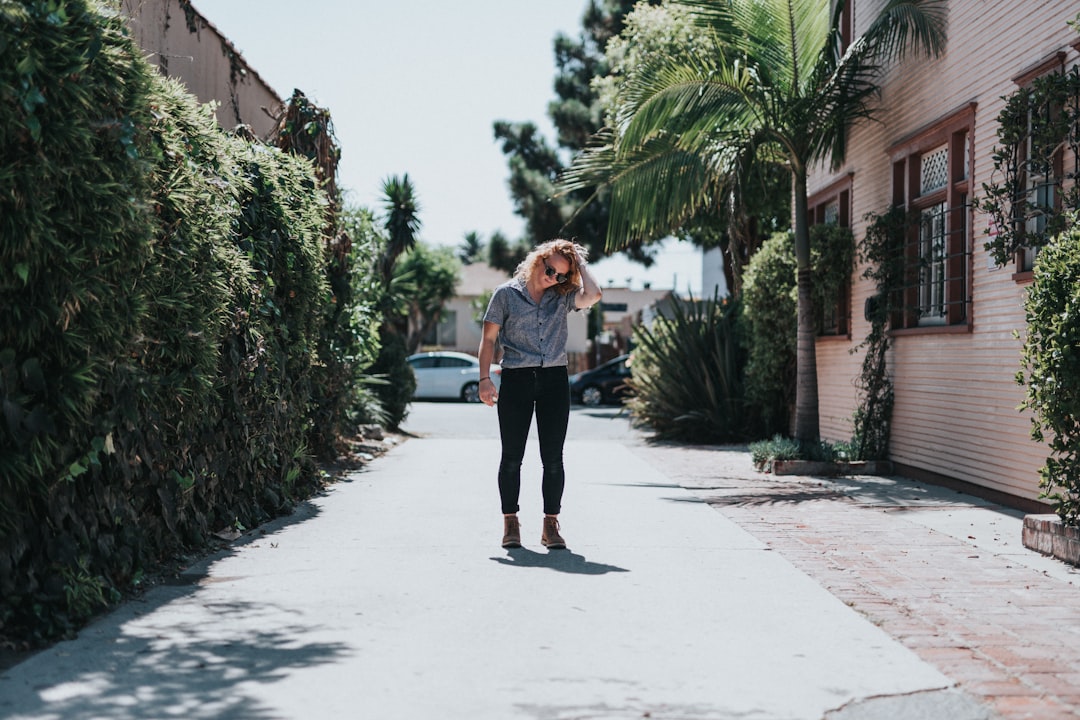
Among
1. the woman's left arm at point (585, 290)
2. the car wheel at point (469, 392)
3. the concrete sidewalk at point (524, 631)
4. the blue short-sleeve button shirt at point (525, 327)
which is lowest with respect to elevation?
the concrete sidewalk at point (524, 631)

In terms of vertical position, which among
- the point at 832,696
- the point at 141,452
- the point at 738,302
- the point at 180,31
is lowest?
the point at 832,696

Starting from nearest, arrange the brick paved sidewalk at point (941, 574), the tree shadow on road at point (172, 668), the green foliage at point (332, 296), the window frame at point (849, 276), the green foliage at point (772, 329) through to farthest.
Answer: the tree shadow on road at point (172, 668)
the brick paved sidewalk at point (941, 574)
the green foliage at point (332, 296)
the window frame at point (849, 276)
the green foliage at point (772, 329)

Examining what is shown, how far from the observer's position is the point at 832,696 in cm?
404

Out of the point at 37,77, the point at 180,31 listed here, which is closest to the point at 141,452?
the point at 37,77

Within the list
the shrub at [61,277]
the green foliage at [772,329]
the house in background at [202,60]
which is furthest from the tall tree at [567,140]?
the shrub at [61,277]

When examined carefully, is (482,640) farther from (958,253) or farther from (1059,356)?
(958,253)

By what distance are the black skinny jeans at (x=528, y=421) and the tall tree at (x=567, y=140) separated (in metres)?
26.0

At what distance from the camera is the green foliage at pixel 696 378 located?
16.9 m

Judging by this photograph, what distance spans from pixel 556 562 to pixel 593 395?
25.9 metres

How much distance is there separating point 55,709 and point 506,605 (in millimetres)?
2163

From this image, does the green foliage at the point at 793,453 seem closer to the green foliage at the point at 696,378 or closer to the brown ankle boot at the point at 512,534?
the green foliage at the point at 696,378

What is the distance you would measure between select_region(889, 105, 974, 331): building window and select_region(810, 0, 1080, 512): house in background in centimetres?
2

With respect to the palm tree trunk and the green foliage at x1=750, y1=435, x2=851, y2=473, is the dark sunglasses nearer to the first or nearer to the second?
the green foliage at x1=750, y1=435, x2=851, y2=473

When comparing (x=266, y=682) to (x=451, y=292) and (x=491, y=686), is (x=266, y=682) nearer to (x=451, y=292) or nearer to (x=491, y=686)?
(x=491, y=686)
